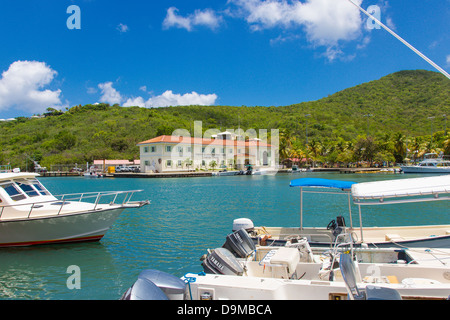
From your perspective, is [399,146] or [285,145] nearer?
[399,146]

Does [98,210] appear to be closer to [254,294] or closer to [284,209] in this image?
[254,294]

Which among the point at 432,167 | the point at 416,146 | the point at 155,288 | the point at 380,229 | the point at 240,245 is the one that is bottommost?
the point at 432,167

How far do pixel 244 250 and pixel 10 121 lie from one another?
517 ft

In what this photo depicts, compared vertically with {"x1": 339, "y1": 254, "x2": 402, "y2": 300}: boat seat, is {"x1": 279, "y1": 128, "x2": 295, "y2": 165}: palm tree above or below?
above

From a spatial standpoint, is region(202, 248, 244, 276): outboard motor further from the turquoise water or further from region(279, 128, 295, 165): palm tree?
region(279, 128, 295, 165): palm tree

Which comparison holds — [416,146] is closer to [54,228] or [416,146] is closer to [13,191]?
[54,228]

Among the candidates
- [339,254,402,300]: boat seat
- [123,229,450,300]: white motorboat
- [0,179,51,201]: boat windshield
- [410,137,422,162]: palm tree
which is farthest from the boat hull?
[410,137,422,162]: palm tree

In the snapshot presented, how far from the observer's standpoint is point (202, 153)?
76812 millimetres

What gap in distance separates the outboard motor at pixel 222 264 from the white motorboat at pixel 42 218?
5.76 m

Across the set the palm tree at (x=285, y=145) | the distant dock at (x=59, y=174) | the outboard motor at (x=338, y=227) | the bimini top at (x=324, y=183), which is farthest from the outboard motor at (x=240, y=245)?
the distant dock at (x=59, y=174)

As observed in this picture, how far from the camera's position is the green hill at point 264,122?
300 ft

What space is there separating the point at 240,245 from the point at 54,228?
7876 mm

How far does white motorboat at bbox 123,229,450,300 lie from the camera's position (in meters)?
5.12

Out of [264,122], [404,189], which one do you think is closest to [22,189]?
[404,189]
